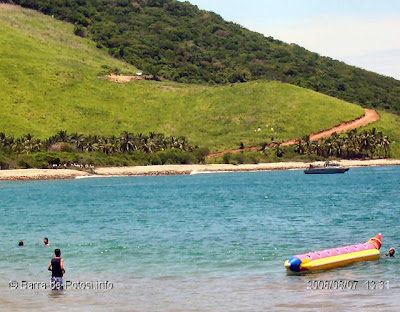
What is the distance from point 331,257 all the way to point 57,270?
11192 millimetres

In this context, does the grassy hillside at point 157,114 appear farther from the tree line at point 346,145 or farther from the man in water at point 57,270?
the man in water at point 57,270

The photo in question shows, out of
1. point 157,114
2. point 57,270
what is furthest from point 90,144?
point 57,270

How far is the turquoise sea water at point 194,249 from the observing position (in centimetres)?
2448

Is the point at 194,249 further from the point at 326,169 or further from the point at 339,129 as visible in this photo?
the point at 339,129

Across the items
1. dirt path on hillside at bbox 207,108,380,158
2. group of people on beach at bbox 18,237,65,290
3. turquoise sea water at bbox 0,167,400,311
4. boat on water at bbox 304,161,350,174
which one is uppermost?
dirt path on hillside at bbox 207,108,380,158

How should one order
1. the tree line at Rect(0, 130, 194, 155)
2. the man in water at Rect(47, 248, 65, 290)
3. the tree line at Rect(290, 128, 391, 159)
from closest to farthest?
1. the man in water at Rect(47, 248, 65, 290)
2. the tree line at Rect(0, 130, 194, 155)
3. the tree line at Rect(290, 128, 391, 159)

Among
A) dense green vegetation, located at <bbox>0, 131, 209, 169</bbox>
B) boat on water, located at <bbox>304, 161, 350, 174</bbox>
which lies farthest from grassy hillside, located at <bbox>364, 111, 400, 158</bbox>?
dense green vegetation, located at <bbox>0, 131, 209, 169</bbox>

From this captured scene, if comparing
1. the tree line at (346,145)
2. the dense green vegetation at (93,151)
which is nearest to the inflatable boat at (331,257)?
the dense green vegetation at (93,151)

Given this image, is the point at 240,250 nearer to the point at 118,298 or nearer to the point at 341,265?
the point at 341,265

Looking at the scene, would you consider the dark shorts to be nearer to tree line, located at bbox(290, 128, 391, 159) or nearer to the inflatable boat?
the inflatable boat

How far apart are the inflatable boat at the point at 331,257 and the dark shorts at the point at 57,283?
8.87 m

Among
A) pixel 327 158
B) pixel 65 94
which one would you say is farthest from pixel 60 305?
pixel 65 94

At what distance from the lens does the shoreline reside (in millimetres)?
120625

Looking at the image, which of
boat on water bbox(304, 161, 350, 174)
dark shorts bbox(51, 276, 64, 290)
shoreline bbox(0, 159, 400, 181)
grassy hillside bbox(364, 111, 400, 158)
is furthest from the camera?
grassy hillside bbox(364, 111, 400, 158)
